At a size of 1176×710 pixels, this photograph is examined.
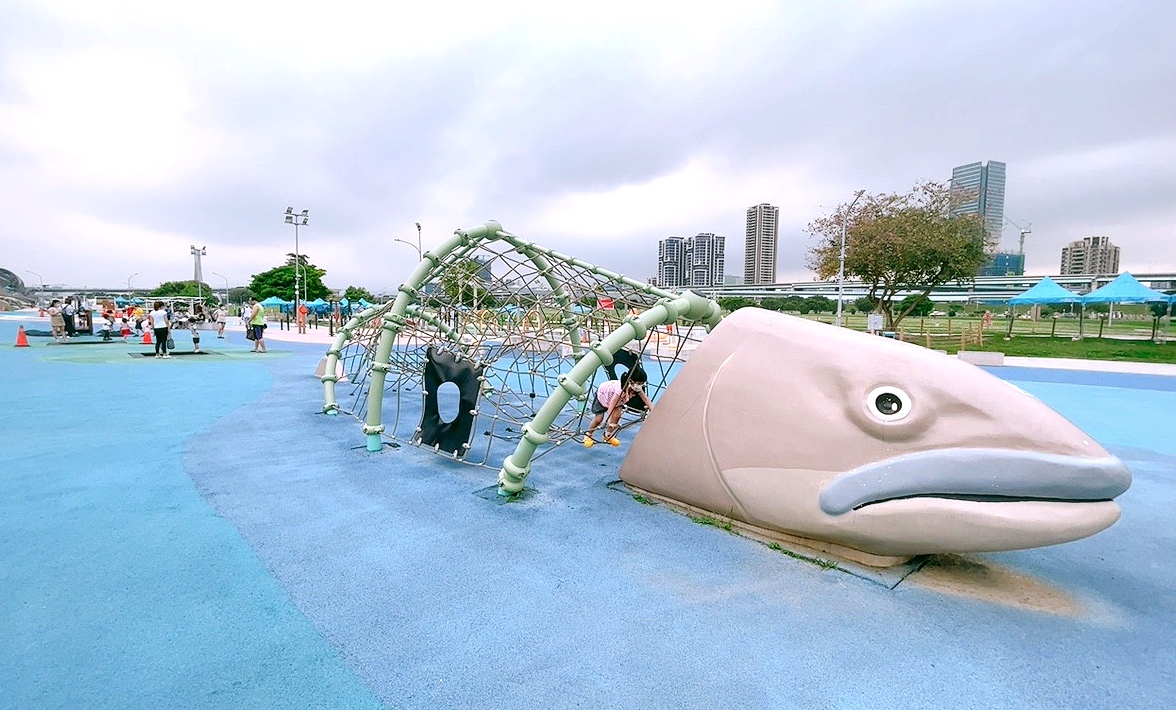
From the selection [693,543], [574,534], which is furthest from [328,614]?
[693,543]

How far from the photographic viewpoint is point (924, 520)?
3.43m

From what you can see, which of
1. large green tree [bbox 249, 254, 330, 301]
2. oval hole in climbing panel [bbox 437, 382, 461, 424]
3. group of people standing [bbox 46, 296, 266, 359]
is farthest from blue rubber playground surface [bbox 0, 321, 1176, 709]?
large green tree [bbox 249, 254, 330, 301]

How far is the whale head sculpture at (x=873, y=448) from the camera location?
3.22 metres

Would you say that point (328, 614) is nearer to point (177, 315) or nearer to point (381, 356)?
point (381, 356)

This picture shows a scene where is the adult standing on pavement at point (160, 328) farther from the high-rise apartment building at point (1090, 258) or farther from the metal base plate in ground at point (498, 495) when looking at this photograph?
the high-rise apartment building at point (1090, 258)

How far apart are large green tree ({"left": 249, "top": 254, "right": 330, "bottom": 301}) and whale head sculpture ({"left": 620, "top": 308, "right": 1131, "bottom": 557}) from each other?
70674 mm

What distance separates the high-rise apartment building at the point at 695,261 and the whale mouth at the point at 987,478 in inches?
2142

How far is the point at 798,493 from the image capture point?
3949 mm

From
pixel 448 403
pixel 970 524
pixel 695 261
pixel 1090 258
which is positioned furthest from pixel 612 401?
pixel 1090 258

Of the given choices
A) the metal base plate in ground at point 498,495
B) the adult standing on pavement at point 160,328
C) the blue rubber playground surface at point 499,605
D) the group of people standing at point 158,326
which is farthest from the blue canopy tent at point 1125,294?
the adult standing on pavement at point 160,328

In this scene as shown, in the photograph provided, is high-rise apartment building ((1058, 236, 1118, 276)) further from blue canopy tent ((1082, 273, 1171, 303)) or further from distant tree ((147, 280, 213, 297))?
distant tree ((147, 280, 213, 297))

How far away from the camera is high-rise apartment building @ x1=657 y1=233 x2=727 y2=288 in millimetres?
58500

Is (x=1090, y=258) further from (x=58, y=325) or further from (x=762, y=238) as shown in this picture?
(x=58, y=325)

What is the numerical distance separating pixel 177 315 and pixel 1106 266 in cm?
11231
